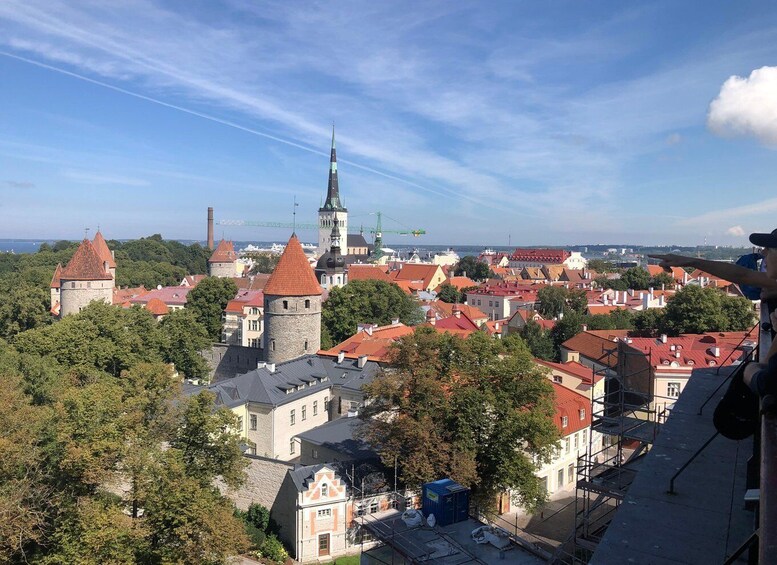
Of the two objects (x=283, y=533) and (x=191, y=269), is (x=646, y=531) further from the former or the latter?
(x=191, y=269)

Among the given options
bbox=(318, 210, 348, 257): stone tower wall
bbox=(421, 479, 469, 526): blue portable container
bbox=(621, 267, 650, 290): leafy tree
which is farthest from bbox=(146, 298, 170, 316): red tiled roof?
bbox=(318, 210, 348, 257): stone tower wall

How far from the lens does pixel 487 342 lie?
21984 mm

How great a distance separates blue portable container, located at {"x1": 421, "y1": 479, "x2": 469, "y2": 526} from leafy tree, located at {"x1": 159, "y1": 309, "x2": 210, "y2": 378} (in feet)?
76.5

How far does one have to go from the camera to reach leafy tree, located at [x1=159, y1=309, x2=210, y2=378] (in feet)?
119

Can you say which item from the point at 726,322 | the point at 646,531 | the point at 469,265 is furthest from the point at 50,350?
the point at 469,265

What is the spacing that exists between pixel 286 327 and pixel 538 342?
17.0m

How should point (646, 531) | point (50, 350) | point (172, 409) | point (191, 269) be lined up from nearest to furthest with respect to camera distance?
point (646, 531) < point (172, 409) < point (50, 350) < point (191, 269)

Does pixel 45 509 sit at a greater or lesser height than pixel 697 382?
lesser

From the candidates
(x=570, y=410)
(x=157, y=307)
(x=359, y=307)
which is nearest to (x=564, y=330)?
(x=359, y=307)

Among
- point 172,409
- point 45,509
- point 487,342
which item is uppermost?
point 487,342

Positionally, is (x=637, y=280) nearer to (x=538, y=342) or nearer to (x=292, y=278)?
(x=538, y=342)

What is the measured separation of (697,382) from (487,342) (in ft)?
35.9

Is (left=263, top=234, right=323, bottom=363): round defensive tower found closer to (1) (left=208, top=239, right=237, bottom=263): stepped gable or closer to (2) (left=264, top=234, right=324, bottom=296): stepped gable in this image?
(2) (left=264, top=234, right=324, bottom=296): stepped gable

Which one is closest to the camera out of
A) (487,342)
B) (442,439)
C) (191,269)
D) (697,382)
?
(697,382)
